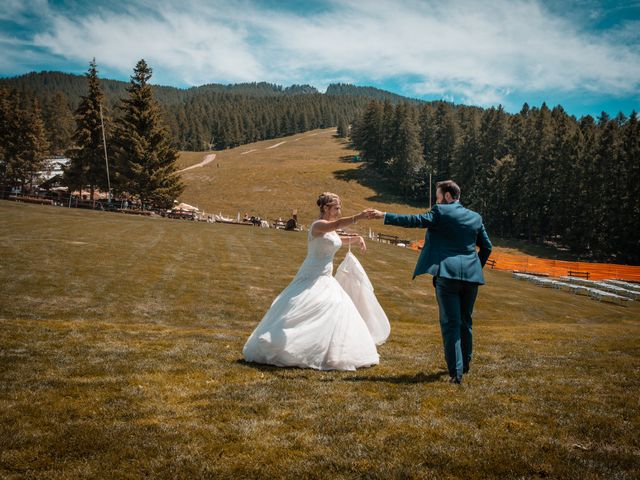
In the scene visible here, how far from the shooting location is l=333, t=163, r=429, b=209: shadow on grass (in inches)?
3976

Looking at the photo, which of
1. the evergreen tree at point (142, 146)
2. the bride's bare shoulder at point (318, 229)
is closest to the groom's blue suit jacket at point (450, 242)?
the bride's bare shoulder at point (318, 229)

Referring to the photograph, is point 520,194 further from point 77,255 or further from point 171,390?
point 171,390

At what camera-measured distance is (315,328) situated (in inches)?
291

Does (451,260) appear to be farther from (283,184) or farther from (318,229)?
(283,184)

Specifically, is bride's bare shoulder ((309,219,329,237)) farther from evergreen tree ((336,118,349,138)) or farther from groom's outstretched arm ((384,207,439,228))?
evergreen tree ((336,118,349,138))

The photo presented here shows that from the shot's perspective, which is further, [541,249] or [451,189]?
[541,249]

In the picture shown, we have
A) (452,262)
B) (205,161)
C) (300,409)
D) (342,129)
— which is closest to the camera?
(300,409)

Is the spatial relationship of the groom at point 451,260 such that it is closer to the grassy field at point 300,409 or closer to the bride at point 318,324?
the grassy field at point 300,409

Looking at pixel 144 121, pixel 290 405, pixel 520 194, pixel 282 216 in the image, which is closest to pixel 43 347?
pixel 290 405

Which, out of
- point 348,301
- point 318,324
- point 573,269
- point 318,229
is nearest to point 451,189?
Result: point 318,229

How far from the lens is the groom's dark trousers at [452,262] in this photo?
659 centimetres

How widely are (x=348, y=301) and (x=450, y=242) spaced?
2208 millimetres

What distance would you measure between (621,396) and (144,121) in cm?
5867

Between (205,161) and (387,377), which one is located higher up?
(205,161)
